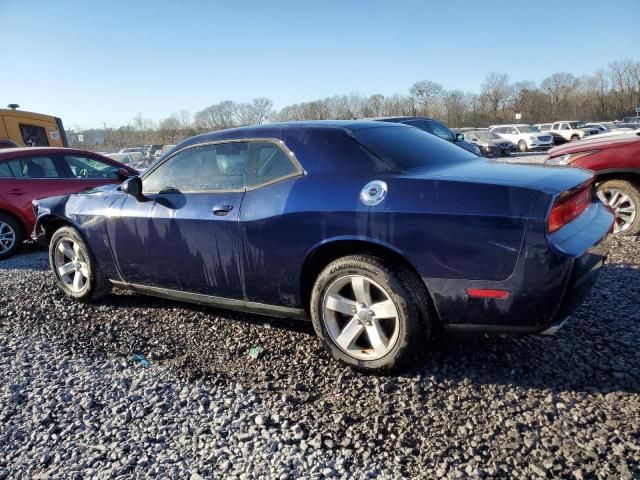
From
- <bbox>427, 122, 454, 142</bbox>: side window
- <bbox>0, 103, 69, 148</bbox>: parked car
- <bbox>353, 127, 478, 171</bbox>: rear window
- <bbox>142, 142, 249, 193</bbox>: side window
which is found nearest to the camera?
<bbox>353, 127, 478, 171</bbox>: rear window

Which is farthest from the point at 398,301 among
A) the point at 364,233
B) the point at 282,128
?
the point at 282,128

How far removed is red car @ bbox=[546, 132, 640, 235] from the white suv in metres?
24.1

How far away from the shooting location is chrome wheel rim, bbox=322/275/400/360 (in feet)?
8.66

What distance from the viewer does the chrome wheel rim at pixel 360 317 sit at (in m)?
2.64

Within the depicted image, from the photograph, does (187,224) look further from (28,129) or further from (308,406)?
(28,129)

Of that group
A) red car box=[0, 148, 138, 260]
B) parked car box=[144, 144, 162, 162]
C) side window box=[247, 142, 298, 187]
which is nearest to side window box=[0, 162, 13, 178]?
red car box=[0, 148, 138, 260]

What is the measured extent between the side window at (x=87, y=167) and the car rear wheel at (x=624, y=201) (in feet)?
22.2

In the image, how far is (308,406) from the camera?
2.46 m

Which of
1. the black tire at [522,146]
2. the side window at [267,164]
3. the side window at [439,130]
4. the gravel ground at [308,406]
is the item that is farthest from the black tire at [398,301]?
the black tire at [522,146]

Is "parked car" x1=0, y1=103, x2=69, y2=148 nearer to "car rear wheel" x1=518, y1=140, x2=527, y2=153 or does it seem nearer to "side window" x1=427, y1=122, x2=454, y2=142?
"side window" x1=427, y1=122, x2=454, y2=142

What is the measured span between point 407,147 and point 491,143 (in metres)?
24.0

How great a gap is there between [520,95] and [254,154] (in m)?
77.4

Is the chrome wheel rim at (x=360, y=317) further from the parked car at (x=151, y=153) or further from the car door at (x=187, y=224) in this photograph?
the parked car at (x=151, y=153)

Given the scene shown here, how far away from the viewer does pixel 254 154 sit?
10.4 feet
